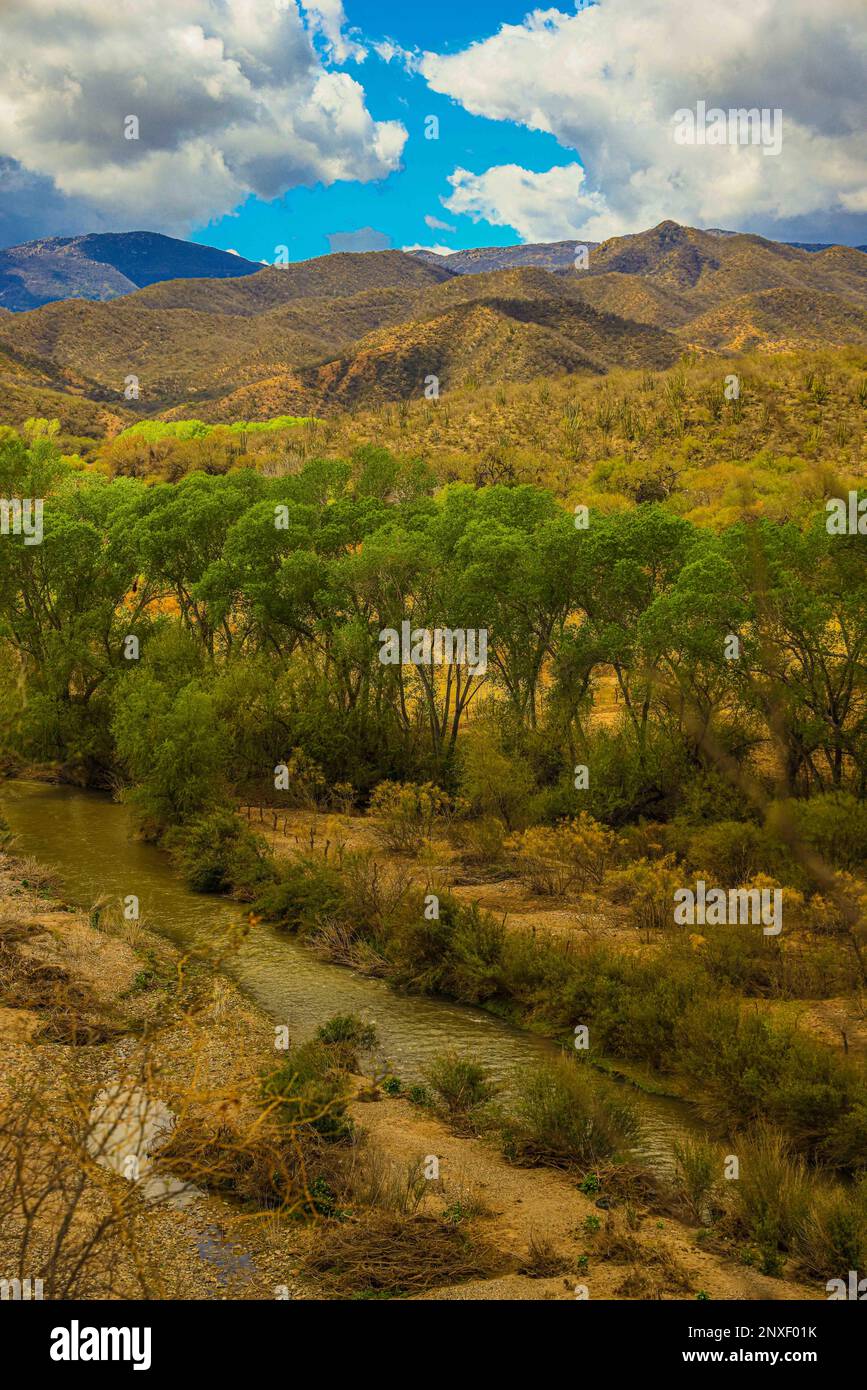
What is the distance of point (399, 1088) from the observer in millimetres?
13859

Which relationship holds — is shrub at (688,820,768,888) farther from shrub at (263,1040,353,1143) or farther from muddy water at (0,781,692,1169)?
shrub at (263,1040,353,1143)

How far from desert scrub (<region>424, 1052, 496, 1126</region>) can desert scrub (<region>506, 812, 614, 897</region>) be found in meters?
8.49

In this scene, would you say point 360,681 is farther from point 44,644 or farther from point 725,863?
point 725,863

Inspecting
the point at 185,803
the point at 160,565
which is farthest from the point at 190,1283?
the point at 160,565

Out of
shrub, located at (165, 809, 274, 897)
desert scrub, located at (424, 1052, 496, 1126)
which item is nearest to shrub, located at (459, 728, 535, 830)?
shrub, located at (165, 809, 274, 897)

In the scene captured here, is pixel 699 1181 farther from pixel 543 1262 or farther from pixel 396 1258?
pixel 396 1258

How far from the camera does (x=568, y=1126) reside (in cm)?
1205

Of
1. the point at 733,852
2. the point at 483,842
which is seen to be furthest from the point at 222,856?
the point at 733,852

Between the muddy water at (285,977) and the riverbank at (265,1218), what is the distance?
1.08 metres

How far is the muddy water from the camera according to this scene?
14946 mm

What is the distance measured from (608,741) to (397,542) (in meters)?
7.99

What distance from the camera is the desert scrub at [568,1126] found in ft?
38.9

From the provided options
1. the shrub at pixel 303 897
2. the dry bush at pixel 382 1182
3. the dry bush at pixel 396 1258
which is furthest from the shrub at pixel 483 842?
the dry bush at pixel 396 1258

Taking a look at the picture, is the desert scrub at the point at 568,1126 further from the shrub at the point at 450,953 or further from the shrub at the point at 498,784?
the shrub at the point at 498,784
